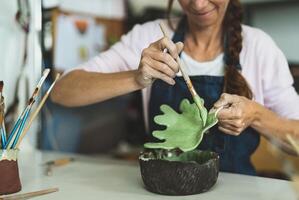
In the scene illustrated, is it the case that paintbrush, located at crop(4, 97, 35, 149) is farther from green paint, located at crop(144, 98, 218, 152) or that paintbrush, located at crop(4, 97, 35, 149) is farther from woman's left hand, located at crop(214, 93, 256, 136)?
woman's left hand, located at crop(214, 93, 256, 136)

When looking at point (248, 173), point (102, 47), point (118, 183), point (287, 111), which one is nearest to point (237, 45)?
point (287, 111)

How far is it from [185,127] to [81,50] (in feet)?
3.17

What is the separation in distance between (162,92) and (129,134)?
108 centimetres

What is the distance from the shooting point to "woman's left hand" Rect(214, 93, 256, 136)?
0.86 meters

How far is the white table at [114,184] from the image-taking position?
2.67 feet

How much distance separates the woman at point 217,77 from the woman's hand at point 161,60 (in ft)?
0.17

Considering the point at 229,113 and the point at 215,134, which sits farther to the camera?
the point at 215,134

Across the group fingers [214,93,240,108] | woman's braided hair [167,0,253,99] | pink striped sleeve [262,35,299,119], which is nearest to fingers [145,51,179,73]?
fingers [214,93,240,108]

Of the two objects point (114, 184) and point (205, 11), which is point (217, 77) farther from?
point (114, 184)

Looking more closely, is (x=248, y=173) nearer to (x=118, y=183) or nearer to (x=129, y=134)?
(x=118, y=183)

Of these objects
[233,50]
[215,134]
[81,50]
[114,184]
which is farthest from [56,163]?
[81,50]

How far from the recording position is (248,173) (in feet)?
3.55

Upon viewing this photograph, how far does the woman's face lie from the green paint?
0.84 ft

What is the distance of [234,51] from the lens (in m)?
1.08
